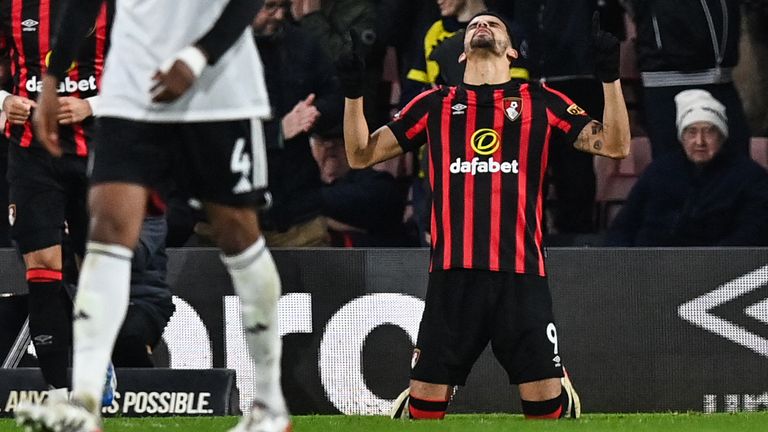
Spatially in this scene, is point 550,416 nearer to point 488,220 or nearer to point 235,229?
point 488,220

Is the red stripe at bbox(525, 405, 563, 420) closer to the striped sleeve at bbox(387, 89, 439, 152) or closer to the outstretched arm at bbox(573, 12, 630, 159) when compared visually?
the outstretched arm at bbox(573, 12, 630, 159)

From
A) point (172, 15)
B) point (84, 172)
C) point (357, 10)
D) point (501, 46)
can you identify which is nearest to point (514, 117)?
point (501, 46)

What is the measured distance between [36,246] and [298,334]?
1.73 m

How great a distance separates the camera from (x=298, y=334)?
6906 mm

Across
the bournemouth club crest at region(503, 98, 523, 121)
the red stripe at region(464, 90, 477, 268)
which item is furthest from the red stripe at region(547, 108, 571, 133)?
the red stripe at region(464, 90, 477, 268)

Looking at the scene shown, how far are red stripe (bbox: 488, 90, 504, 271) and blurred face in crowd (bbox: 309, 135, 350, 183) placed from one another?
8.26ft

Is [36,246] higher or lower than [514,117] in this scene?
lower

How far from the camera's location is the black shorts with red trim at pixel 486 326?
5.37 metres

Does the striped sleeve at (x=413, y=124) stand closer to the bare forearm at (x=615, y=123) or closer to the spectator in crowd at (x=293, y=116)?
the bare forearm at (x=615, y=123)

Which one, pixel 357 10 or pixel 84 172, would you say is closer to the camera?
pixel 84 172

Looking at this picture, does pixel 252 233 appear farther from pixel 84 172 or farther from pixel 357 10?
pixel 357 10

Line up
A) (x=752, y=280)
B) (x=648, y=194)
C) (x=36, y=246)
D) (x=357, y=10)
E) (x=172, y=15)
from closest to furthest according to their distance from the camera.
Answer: (x=172, y=15)
(x=36, y=246)
(x=752, y=280)
(x=648, y=194)
(x=357, y=10)

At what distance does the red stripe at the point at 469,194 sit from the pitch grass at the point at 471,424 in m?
0.64

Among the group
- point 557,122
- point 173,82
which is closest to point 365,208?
point 557,122
